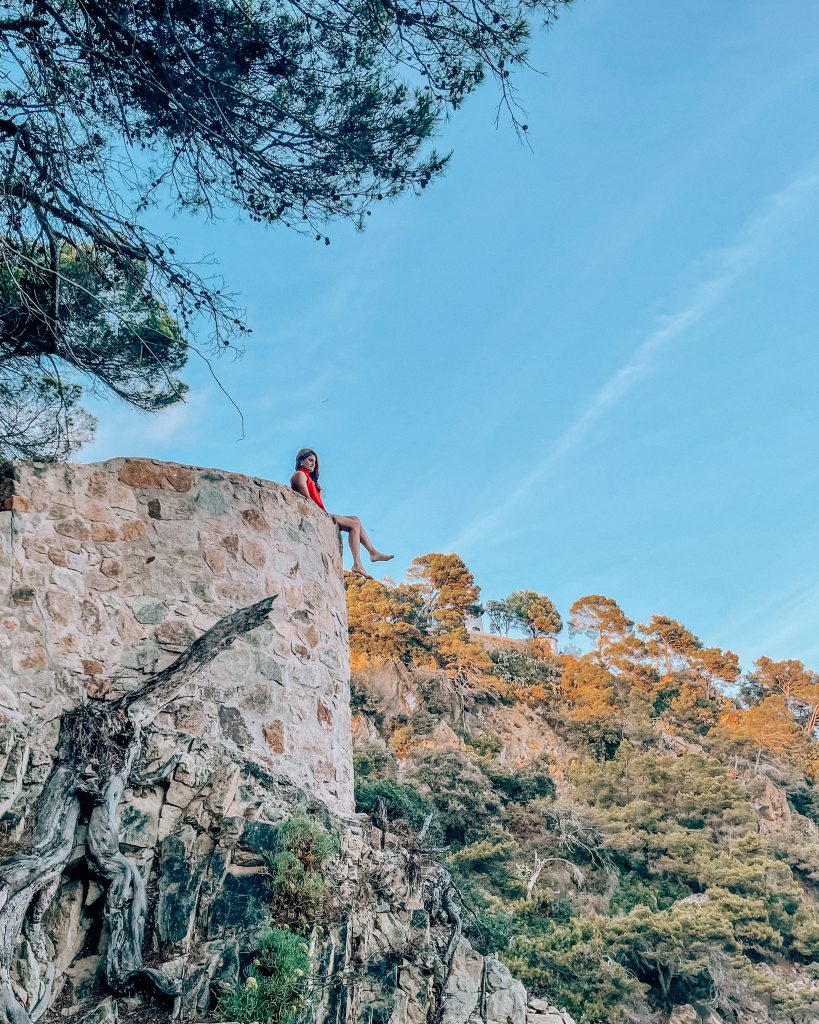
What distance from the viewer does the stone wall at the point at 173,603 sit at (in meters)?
4.25

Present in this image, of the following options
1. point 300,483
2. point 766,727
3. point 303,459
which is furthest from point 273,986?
point 766,727

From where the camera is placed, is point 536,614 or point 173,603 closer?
point 173,603

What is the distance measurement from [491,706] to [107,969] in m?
20.9

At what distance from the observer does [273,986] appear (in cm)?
386

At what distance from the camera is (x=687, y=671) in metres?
31.5

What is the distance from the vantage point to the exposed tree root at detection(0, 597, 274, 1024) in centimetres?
340

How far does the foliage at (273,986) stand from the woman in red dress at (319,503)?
2.50m

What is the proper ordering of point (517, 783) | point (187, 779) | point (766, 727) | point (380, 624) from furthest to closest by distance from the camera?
point (766, 727) < point (380, 624) < point (517, 783) < point (187, 779)

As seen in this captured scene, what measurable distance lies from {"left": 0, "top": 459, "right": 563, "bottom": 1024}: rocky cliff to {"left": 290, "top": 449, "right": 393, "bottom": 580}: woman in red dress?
0.25 metres

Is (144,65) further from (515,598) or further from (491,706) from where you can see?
(515,598)

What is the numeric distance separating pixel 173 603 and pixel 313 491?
151 cm

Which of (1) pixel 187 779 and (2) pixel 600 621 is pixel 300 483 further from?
(2) pixel 600 621

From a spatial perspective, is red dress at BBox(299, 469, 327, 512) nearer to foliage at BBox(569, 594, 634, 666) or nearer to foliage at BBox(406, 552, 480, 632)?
foliage at BBox(406, 552, 480, 632)

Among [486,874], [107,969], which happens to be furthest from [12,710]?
[486,874]
